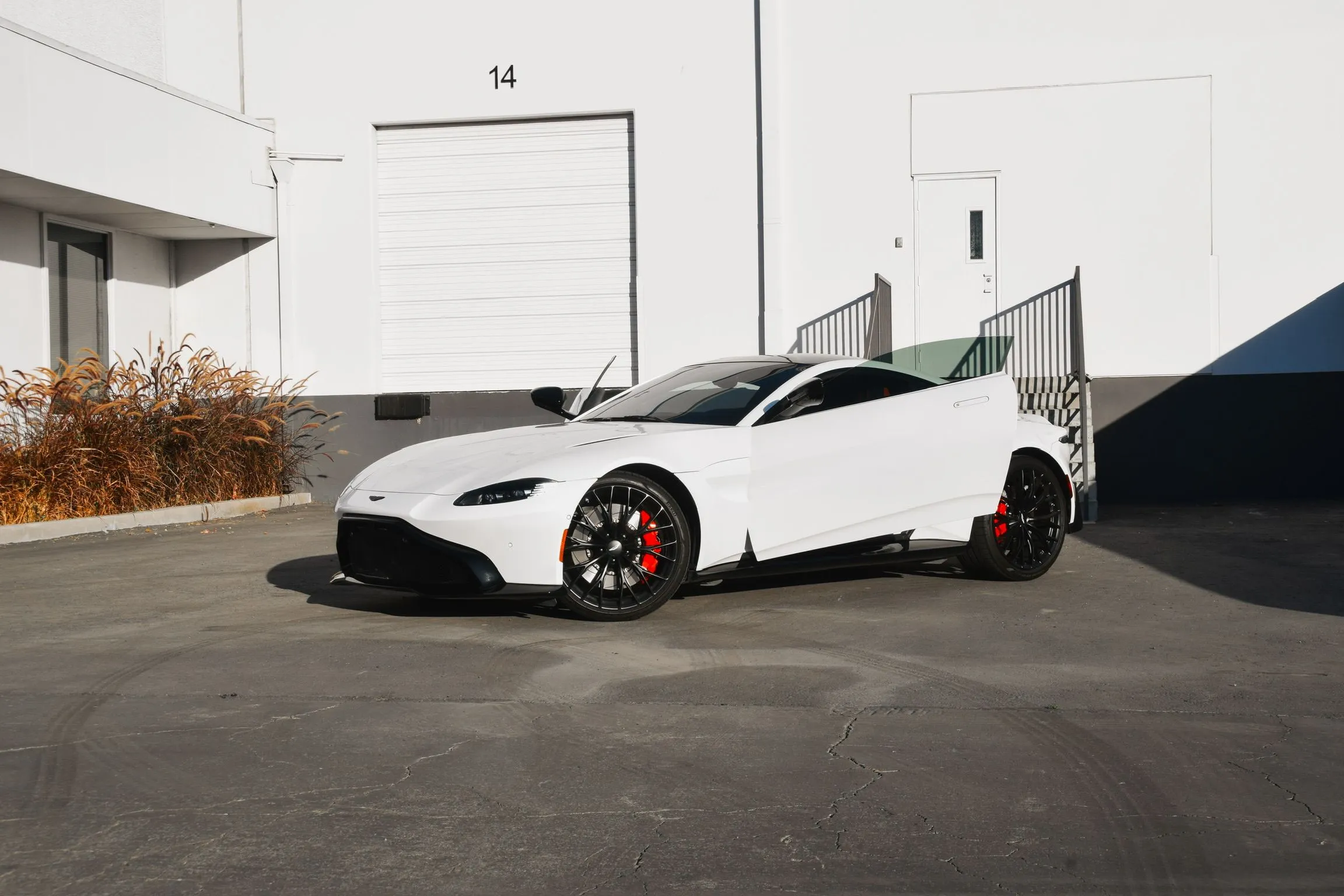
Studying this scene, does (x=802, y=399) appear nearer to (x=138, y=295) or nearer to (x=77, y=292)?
(x=77, y=292)

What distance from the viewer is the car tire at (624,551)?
663cm

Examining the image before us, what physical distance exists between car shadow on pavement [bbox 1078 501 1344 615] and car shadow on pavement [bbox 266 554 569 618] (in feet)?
13.2

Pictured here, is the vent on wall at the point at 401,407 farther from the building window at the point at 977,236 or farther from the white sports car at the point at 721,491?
the white sports car at the point at 721,491

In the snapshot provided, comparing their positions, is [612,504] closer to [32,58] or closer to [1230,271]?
[32,58]

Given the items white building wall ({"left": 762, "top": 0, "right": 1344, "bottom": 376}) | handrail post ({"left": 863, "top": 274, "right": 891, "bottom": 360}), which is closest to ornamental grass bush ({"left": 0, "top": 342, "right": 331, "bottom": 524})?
white building wall ({"left": 762, "top": 0, "right": 1344, "bottom": 376})

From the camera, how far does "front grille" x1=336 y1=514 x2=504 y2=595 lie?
6.39m

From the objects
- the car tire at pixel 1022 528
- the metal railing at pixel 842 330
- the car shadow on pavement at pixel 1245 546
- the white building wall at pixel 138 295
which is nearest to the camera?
the car shadow on pavement at pixel 1245 546

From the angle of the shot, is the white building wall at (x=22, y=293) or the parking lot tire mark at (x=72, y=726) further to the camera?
the white building wall at (x=22, y=293)

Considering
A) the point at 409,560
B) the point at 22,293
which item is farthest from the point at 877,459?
the point at 22,293

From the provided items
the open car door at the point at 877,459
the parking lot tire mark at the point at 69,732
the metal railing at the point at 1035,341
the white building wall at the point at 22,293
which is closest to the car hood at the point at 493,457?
the open car door at the point at 877,459

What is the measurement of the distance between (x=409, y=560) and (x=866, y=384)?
2.79 m

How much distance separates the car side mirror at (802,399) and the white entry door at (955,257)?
8.00 meters

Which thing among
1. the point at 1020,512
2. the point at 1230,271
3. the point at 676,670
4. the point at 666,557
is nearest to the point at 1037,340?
the point at 1230,271

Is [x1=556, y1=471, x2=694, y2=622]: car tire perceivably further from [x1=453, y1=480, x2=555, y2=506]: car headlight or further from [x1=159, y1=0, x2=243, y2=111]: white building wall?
[x1=159, y1=0, x2=243, y2=111]: white building wall
